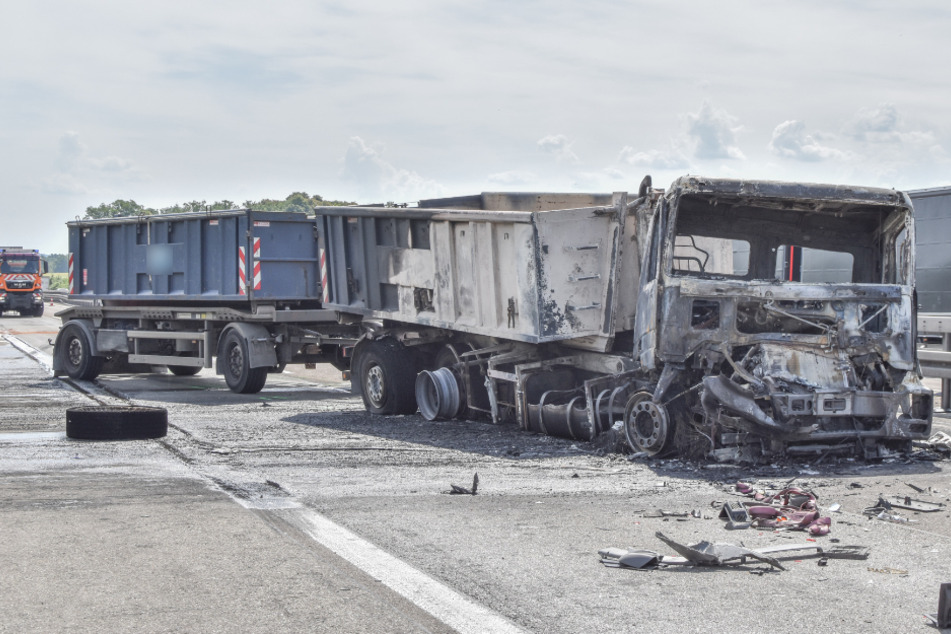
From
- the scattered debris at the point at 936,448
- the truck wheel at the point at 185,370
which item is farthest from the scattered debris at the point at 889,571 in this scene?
the truck wheel at the point at 185,370

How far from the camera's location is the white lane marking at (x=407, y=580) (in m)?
5.15

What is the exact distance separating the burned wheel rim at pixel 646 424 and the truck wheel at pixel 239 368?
27.3 ft

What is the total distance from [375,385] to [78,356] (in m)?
8.79

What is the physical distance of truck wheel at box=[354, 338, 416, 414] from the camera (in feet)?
46.4

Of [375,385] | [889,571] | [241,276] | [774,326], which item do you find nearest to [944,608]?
[889,571]

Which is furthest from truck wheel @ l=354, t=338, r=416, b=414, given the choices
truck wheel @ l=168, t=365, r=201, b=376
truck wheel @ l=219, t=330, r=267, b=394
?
truck wheel @ l=168, t=365, r=201, b=376

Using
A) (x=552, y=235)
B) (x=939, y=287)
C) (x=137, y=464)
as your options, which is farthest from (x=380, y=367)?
(x=939, y=287)

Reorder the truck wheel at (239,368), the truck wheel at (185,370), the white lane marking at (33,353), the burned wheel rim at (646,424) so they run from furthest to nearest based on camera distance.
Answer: the white lane marking at (33,353) < the truck wheel at (185,370) < the truck wheel at (239,368) < the burned wheel rim at (646,424)

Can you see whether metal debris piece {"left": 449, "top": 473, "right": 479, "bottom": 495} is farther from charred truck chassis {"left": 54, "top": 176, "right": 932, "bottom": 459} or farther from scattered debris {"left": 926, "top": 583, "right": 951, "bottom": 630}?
scattered debris {"left": 926, "top": 583, "right": 951, "bottom": 630}

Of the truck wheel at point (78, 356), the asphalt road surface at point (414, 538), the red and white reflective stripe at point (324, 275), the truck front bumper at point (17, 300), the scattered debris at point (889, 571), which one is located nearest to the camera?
the asphalt road surface at point (414, 538)

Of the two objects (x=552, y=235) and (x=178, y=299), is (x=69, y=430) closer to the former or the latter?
(x=552, y=235)

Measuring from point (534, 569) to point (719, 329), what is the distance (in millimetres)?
4334

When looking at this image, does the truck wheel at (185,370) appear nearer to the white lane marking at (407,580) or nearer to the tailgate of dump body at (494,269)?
the tailgate of dump body at (494,269)

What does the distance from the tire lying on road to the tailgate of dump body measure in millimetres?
3454
